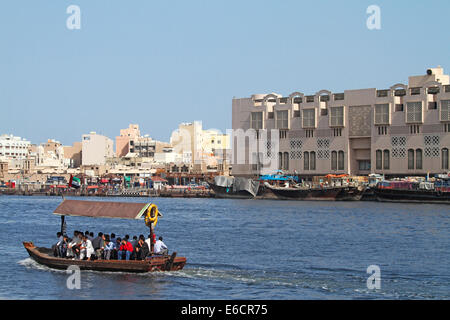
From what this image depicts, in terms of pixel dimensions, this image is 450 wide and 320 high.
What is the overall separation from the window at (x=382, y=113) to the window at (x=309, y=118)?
36.5ft

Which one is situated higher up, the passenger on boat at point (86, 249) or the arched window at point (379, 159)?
the arched window at point (379, 159)

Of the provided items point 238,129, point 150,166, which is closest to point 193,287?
point 238,129

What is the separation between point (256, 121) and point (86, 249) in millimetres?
91644

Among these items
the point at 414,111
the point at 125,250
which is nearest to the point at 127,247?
the point at 125,250

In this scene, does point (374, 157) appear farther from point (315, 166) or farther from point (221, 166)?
point (221, 166)

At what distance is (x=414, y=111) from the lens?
104 m

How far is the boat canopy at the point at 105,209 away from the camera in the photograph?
31703 millimetres

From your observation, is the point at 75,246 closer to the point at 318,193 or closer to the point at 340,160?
the point at 318,193

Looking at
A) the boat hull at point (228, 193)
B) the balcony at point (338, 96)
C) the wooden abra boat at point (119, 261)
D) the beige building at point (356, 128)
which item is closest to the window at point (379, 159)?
the beige building at point (356, 128)

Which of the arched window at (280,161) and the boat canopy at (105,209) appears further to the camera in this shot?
the arched window at (280,161)

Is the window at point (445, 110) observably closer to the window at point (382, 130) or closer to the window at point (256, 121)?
the window at point (382, 130)

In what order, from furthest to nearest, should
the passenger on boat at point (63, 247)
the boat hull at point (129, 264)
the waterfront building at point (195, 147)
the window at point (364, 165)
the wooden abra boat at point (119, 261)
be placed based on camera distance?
the waterfront building at point (195, 147), the window at point (364, 165), the passenger on boat at point (63, 247), the wooden abra boat at point (119, 261), the boat hull at point (129, 264)

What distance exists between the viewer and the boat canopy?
31.7 metres

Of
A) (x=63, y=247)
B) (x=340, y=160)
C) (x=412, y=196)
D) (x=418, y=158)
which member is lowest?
(x=63, y=247)
